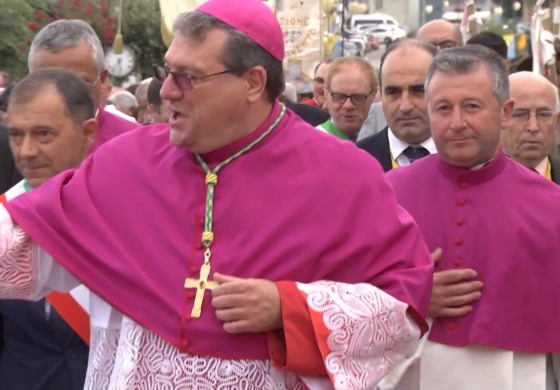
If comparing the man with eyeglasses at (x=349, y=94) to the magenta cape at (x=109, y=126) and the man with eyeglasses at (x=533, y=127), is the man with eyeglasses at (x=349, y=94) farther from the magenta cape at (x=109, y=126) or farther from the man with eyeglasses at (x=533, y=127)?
the magenta cape at (x=109, y=126)

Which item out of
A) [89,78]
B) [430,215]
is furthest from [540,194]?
[89,78]

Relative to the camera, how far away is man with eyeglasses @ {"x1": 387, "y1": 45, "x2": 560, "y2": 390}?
4562mm

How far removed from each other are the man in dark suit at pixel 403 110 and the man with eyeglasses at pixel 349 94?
138 cm

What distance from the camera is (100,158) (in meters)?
4.02

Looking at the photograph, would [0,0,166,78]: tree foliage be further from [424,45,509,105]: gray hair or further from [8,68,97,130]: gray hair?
[424,45,509,105]: gray hair

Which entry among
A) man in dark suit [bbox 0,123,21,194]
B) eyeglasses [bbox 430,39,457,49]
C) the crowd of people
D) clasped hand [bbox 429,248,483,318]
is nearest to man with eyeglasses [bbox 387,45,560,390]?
clasped hand [bbox 429,248,483,318]

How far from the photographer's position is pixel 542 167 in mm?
6270

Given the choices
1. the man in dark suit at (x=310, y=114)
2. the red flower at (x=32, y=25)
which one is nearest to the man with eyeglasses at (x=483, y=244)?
the man in dark suit at (x=310, y=114)

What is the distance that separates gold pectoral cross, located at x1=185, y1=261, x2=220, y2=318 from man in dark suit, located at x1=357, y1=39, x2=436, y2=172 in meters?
2.61

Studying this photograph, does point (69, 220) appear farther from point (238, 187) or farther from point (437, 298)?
point (437, 298)

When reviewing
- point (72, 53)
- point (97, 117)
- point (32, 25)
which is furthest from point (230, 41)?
point (32, 25)

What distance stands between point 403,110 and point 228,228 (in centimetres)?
253

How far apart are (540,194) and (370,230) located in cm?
112

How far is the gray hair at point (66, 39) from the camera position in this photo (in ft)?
20.0
